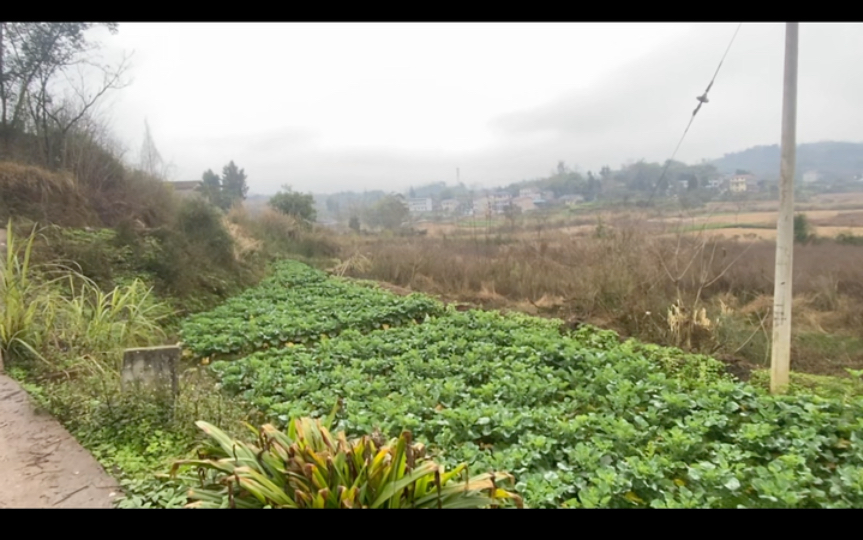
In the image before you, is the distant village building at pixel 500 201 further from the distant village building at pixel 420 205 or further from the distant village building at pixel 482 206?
the distant village building at pixel 420 205

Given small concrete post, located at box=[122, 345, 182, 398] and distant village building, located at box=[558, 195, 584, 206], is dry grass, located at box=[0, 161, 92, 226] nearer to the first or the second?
small concrete post, located at box=[122, 345, 182, 398]

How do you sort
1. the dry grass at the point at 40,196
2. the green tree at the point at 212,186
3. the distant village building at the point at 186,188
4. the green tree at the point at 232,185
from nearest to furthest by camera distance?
1. the dry grass at the point at 40,196
2. the distant village building at the point at 186,188
3. the green tree at the point at 212,186
4. the green tree at the point at 232,185

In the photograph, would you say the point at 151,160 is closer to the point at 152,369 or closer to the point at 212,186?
the point at 212,186

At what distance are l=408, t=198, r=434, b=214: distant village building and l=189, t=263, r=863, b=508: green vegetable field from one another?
10.4 ft

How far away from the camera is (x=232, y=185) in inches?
376

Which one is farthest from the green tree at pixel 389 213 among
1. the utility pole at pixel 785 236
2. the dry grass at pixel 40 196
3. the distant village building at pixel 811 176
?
the utility pole at pixel 785 236

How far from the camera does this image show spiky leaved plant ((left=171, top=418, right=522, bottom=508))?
129 centimetres

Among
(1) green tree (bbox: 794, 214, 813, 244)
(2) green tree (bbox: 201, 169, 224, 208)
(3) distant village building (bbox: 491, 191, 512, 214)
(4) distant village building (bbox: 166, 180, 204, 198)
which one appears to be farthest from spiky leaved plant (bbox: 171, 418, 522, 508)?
(2) green tree (bbox: 201, 169, 224, 208)

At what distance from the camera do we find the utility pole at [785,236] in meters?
2.53

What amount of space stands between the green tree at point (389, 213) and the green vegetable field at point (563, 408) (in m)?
4.09

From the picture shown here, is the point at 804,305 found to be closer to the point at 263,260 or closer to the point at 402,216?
the point at 402,216

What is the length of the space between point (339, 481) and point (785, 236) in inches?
112

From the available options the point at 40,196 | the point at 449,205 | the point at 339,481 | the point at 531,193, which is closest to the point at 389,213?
the point at 449,205
